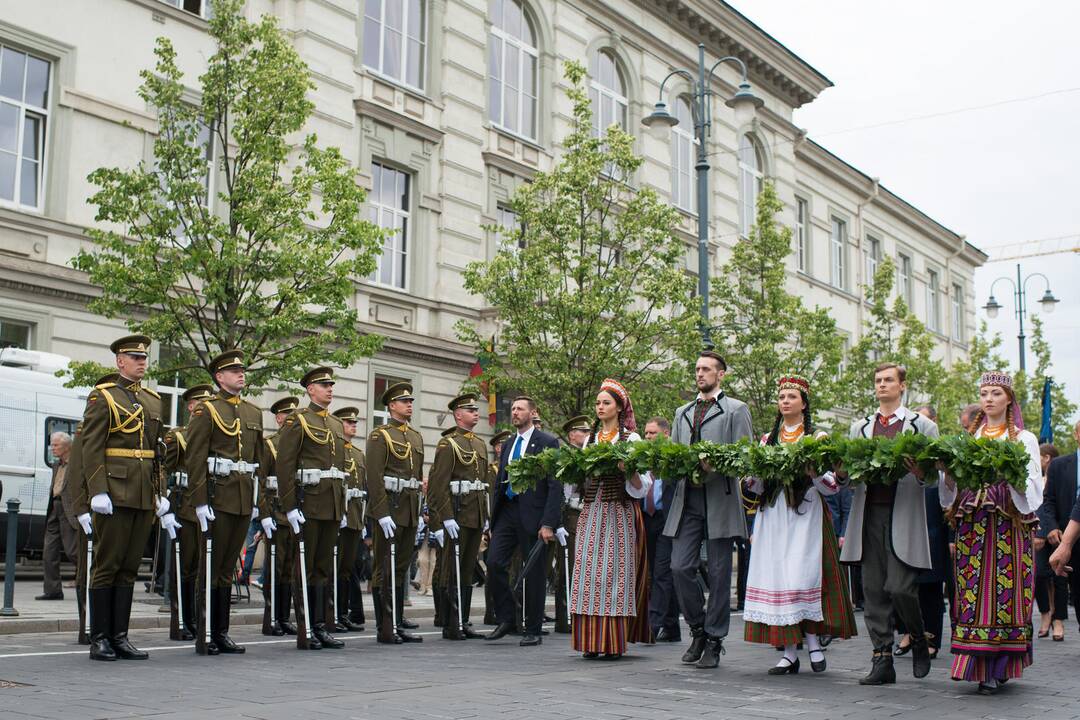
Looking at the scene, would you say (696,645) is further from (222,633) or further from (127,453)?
(127,453)

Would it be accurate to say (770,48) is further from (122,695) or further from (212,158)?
(122,695)

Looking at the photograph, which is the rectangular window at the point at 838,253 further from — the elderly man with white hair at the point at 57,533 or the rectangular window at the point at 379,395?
the elderly man with white hair at the point at 57,533

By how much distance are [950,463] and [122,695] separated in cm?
501

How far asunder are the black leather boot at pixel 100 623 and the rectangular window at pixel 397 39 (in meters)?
17.3

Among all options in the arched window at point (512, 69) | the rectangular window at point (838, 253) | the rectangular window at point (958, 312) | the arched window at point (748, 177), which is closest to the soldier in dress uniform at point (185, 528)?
the arched window at point (512, 69)

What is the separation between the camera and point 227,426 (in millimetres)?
9758

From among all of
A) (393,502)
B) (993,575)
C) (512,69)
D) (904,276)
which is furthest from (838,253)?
(993,575)

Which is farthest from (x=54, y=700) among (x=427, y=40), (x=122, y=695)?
(x=427, y=40)

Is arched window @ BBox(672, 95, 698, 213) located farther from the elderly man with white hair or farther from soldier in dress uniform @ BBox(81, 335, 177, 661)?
soldier in dress uniform @ BBox(81, 335, 177, 661)

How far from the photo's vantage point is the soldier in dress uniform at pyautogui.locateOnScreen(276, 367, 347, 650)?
10195 millimetres

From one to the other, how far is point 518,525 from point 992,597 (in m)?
4.73

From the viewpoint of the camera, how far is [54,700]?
6.76 metres

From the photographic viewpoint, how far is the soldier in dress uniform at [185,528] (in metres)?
10.1

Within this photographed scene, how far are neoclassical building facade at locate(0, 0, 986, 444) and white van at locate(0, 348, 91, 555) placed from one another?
112cm
